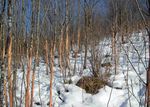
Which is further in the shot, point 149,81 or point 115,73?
point 115,73

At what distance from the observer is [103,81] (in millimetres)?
9844

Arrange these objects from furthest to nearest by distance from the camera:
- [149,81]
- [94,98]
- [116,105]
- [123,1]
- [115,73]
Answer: [123,1], [115,73], [94,98], [116,105], [149,81]

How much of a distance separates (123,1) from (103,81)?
6.11 m

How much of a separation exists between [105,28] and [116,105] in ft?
34.0

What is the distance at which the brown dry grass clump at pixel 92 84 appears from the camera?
962 centimetres

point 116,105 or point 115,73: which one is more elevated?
point 115,73

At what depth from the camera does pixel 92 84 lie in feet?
31.6

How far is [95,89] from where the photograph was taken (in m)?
9.63

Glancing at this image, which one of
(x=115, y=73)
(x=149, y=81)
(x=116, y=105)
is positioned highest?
(x=149, y=81)

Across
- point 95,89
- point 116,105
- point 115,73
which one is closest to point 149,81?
point 116,105

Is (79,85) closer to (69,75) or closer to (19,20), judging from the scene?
(69,75)

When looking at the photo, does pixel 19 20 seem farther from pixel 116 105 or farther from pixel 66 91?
pixel 116 105

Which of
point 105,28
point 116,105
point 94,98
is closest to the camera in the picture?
point 116,105

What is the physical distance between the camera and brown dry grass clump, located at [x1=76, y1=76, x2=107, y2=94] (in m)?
9.62
